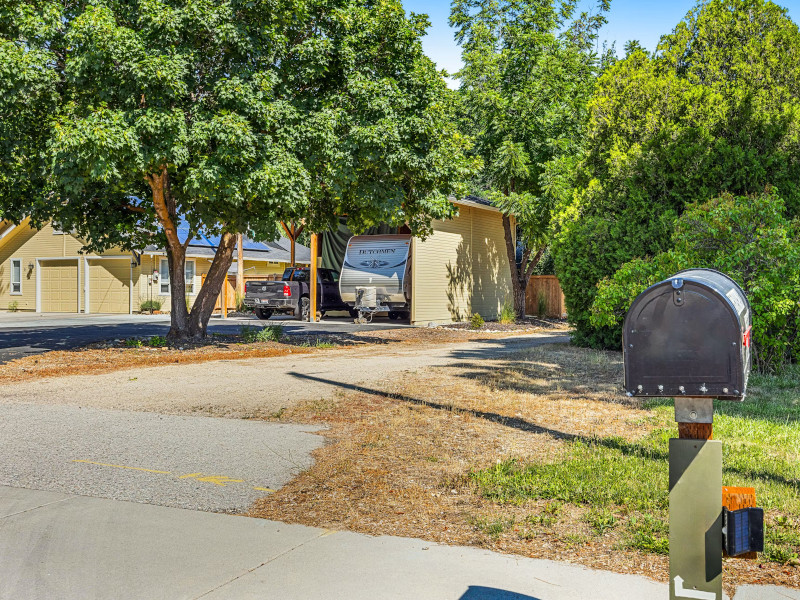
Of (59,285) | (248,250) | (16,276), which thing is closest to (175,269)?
(248,250)

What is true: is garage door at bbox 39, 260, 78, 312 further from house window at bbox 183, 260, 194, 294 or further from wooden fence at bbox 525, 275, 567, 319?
wooden fence at bbox 525, 275, 567, 319

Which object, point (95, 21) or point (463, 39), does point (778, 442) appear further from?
point (463, 39)

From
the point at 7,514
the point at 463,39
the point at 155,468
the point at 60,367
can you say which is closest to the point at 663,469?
the point at 155,468

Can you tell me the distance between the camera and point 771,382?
10.5m

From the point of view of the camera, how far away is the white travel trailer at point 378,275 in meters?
23.9

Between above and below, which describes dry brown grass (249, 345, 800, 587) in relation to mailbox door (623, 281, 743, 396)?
below

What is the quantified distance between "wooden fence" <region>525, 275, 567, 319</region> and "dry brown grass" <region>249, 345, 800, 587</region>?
755 inches

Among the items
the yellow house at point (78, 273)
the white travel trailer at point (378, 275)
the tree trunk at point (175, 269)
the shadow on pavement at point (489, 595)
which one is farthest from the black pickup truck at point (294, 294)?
the shadow on pavement at point (489, 595)

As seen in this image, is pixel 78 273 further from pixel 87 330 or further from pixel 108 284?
pixel 87 330

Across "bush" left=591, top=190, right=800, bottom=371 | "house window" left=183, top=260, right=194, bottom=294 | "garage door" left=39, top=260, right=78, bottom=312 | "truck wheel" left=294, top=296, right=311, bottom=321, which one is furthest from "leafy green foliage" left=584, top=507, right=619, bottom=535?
"garage door" left=39, top=260, right=78, bottom=312

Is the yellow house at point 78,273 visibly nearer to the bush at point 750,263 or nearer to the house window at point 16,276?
the house window at point 16,276

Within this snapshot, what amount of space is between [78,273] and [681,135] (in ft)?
87.0

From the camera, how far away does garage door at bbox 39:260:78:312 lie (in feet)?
107

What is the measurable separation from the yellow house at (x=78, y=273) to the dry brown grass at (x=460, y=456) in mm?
22299
